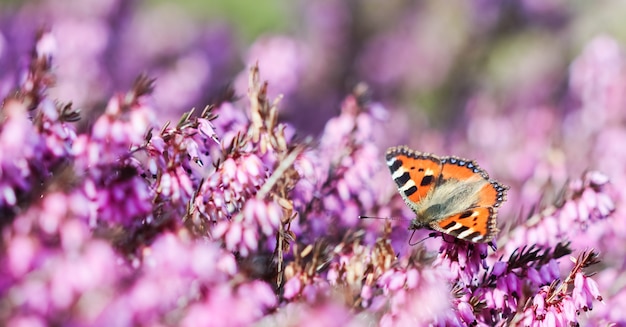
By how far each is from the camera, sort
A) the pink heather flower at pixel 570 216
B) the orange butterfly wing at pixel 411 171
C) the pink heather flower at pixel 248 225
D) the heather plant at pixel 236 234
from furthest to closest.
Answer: the orange butterfly wing at pixel 411 171, the pink heather flower at pixel 570 216, the pink heather flower at pixel 248 225, the heather plant at pixel 236 234

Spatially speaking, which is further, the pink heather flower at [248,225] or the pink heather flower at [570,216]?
the pink heather flower at [570,216]

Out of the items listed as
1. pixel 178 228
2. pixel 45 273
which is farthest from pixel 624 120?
pixel 45 273

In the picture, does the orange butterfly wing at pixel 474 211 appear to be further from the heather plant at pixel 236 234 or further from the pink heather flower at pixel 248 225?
the pink heather flower at pixel 248 225

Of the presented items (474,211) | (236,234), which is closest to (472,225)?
(474,211)

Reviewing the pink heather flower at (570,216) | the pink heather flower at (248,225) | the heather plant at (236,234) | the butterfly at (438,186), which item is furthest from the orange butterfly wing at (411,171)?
the pink heather flower at (248,225)

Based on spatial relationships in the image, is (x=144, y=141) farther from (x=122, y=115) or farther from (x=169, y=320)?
(x=169, y=320)

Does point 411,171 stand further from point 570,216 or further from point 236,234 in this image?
point 236,234

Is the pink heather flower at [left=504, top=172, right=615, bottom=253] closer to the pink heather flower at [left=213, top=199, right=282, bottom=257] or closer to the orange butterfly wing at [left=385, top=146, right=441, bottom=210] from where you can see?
the orange butterfly wing at [left=385, top=146, right=441, bottom=210]
